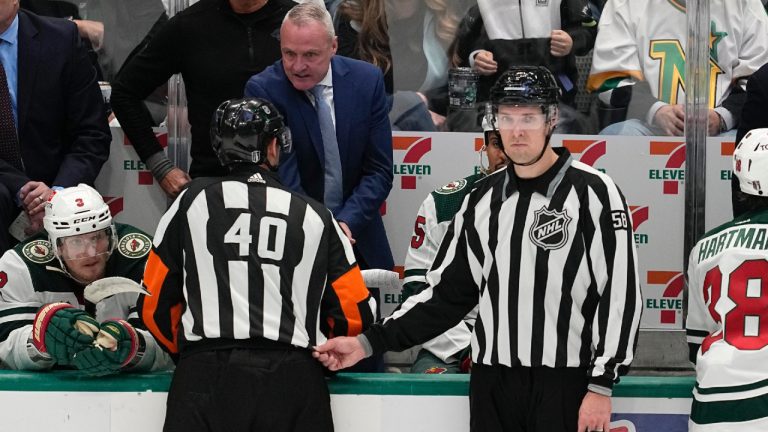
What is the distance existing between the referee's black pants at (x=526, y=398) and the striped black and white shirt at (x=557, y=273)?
0.10ft

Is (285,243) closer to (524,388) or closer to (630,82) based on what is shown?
(524,388)

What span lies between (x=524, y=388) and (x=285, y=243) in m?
0.67

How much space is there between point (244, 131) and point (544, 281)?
0.82 metres

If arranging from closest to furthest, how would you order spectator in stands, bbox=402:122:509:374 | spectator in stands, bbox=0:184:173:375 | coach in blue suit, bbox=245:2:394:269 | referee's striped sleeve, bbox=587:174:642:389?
1. referee's striped sleeve, bbox=587:174:642:389
2. spectator in stands, bbox=0:184:173:375
3. spectator in stands, bbox=402:122:509:374
4. coach in blue suit, bbox=245:2:394:269

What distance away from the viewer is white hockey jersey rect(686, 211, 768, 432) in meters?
3.02

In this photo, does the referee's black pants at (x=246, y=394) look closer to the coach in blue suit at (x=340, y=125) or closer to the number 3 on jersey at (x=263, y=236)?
the number 3 on jersey at (x=263, y=236)

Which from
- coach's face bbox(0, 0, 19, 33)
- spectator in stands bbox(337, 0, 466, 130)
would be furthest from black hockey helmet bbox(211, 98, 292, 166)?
spectator in stands bbox(337, 0, 466, 130)

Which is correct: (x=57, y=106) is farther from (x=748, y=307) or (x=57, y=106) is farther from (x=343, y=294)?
(x=748, y=307)

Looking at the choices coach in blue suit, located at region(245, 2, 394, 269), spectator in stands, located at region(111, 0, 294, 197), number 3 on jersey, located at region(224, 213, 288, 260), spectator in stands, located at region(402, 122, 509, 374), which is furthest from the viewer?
spectator in stands, located at region(111, 0, 294, 197)

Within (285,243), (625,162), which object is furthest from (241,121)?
(625,162)

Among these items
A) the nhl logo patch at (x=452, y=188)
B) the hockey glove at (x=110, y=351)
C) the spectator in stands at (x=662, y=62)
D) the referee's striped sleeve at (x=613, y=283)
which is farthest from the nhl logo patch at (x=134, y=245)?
the spectator in stands at (x=662, y=62)

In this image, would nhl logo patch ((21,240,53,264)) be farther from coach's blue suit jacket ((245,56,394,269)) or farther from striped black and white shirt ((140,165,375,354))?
coach's blue suit jacket ((245,56,394,269))

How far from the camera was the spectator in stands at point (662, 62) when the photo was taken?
4668mm

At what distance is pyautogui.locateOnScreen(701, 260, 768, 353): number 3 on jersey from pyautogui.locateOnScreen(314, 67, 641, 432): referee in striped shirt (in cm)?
27
